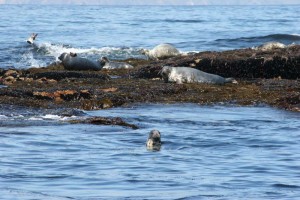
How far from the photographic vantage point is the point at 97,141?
12.0m

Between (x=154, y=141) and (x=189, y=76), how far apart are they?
640 centimetres

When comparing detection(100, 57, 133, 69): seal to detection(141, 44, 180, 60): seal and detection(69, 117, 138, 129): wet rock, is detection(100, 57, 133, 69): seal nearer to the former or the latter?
detection(141, 44, 180, 60): seal

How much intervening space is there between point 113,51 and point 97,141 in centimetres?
1861

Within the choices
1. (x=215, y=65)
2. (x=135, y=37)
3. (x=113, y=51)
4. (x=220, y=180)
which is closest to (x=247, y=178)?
(x=220, y=180)

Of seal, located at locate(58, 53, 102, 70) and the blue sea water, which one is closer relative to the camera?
the blue sea water

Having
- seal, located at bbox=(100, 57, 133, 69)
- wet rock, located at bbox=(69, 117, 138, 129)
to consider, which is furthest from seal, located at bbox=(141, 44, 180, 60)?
wet rock, located at bbox=(69, 117, 138, 129)

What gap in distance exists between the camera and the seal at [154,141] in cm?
1170

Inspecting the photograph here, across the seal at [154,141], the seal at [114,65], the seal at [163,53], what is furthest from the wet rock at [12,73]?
the seal at [154,141]

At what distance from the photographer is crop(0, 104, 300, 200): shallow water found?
905 cm

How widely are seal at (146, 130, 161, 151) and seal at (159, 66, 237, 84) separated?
6151mm

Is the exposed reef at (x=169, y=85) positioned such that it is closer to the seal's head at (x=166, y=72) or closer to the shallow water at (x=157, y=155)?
the seal's head at (x=166, y=72)

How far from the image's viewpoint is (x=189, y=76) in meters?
18.1

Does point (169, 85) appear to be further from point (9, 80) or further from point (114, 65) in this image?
point (114, 65)

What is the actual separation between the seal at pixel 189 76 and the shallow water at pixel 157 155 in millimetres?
2687
